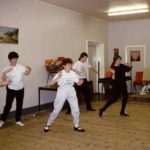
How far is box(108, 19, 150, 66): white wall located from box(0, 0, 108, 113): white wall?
2.13 metres

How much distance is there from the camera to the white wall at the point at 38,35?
552 centimetres

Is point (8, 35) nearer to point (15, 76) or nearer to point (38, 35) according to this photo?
point (38, 35)

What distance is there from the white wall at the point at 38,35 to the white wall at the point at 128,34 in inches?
83.9

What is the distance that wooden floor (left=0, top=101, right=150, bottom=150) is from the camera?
148 inches

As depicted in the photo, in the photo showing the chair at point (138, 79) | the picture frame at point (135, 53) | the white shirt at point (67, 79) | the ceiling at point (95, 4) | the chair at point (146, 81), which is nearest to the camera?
the white shirt at point (67, 79)

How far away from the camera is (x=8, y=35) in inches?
214

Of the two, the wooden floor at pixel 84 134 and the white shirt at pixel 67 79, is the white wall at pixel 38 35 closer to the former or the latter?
the wooden floor at pixel 84 134

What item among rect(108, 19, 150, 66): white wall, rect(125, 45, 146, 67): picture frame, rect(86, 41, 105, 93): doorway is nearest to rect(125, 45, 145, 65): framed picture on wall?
rect(125, 45, 146, 67): picture frame

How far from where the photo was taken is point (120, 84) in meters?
5.48

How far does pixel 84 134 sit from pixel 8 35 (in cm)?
270

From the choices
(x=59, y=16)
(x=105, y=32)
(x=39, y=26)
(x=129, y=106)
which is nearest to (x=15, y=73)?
(x=39, y=26)

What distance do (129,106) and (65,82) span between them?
10.7 ft

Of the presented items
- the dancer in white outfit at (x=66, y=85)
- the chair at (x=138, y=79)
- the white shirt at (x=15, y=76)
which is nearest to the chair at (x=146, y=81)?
the chair at (x=138, y=79)

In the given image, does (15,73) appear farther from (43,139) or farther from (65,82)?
(43,139)
